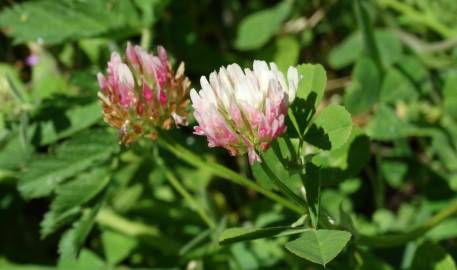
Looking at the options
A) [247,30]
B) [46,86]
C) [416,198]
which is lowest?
[416,198]

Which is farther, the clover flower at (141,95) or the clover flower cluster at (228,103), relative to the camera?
the clover flower at (141,95)

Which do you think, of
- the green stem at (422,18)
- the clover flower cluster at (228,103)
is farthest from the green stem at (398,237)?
the green stem at (422,18)

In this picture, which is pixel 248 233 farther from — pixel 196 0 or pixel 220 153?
pixel 196 0

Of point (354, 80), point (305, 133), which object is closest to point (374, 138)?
point (354, 80)

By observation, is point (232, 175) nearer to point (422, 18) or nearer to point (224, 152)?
point (224, 152)

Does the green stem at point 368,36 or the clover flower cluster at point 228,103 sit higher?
the clover flower cluster at point 228,103

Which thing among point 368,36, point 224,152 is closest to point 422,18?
point 368,36

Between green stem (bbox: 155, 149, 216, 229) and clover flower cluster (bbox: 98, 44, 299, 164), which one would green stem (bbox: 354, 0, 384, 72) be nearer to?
green stem (bbox: 155, 149, 216, 229)

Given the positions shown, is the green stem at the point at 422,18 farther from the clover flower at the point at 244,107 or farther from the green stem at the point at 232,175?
the clover flower at the point at 244,107
